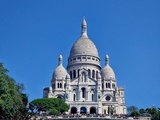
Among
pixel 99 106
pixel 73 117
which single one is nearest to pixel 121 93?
pixel 99 106

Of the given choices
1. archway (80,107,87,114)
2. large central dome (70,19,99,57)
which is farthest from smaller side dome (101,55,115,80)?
archway (80,107,87,114)

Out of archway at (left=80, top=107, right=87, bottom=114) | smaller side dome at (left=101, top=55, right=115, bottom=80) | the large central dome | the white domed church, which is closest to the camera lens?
archway at (left=80, top=107, right=87, bottom=114)

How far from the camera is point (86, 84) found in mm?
107000

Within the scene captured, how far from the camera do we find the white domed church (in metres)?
104

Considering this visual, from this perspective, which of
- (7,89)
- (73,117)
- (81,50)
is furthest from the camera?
(81,50)

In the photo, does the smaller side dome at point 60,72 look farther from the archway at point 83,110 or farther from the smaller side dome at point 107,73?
the archway at point 83,110

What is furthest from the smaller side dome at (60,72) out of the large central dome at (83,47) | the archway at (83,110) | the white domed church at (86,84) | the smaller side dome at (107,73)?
the archway at (83,110)

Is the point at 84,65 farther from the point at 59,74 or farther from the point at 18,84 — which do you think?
the point at 18,84

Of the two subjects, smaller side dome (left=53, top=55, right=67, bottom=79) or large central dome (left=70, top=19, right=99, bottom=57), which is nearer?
smaller side dome (left=53, top=55, right=67, bottom=79)

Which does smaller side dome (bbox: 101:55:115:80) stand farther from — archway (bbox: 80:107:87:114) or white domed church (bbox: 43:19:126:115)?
archway (bbox: 80:107:87:114)

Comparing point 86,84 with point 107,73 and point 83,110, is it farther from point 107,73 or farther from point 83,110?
point 107,73

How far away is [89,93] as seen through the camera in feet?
349

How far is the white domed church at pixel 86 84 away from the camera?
104 metres

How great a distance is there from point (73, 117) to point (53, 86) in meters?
42.4
